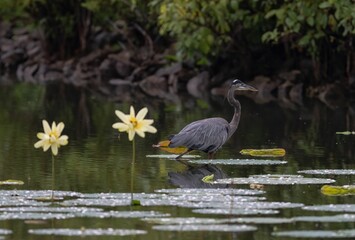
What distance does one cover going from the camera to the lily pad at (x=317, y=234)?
363 inches

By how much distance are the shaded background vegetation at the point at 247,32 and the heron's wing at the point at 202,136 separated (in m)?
9.14

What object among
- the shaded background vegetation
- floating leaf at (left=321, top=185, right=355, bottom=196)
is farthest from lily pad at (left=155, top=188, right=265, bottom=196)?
the shaded background vegetation

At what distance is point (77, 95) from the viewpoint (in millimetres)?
28031

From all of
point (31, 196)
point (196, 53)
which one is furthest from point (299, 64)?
point (31, 196)

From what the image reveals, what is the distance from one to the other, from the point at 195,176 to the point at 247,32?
15721mm

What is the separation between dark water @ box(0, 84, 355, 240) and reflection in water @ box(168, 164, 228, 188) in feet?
0.36

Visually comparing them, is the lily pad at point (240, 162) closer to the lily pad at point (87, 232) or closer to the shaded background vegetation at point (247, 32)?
the lily pad at point (87, 232)

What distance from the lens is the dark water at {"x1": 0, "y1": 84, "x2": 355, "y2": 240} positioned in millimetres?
10648

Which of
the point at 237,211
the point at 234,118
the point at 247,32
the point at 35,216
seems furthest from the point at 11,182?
the point at 247,32

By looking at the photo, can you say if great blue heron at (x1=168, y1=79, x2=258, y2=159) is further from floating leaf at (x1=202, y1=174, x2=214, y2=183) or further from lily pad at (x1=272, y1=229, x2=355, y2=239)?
lily pad at (x1=272, y1=229, x2=355, y2=239)

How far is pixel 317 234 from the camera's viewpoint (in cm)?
926

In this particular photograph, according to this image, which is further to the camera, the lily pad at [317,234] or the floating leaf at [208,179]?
the floating leaf at [208,179]

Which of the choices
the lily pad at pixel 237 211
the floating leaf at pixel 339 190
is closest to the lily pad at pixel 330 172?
the floating leaf at pixel 339 190

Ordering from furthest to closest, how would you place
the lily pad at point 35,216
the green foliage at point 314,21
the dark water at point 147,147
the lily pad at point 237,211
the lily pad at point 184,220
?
the green foliage at point 314,21 < the dark water at point 147,147 < the lily pad at point 237,211 < the lily pad at point 35,216 < the lily pad at point 184,220
